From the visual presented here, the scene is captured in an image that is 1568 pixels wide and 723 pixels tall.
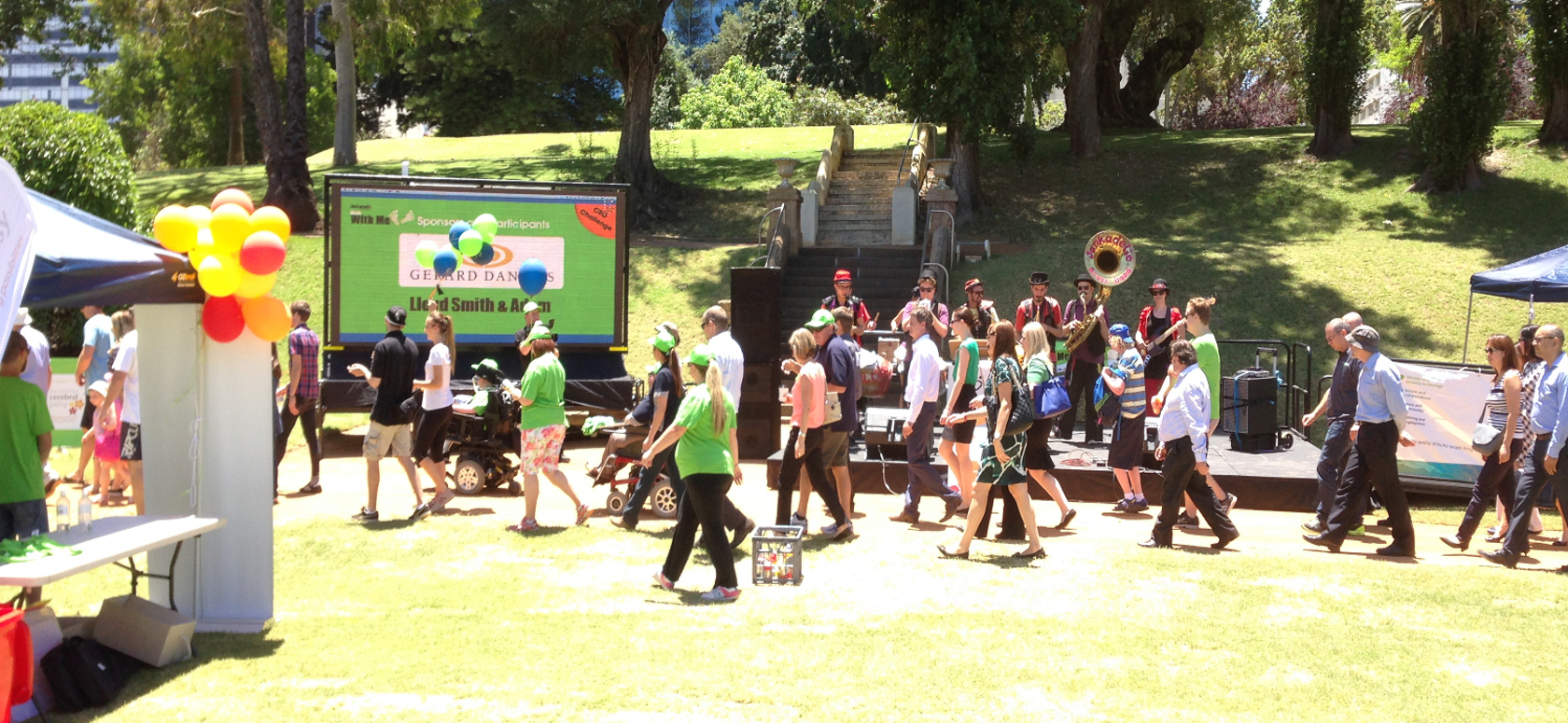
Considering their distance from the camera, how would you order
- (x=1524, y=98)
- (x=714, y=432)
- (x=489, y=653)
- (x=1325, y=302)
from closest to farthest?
(x=489, y=653) → (x=714, y=432) → (x=1325, y=302) → (x=1524, y=98)

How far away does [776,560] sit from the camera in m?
7.70

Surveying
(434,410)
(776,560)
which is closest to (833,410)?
(776,560)

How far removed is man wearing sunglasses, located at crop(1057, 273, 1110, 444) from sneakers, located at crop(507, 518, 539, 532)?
593cm

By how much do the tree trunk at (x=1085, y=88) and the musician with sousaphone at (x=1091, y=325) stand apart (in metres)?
15.3

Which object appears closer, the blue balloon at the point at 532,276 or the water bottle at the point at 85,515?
the water bottle at the point at 85,515

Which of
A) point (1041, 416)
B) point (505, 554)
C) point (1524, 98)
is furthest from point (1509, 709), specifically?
point (1524, 98)

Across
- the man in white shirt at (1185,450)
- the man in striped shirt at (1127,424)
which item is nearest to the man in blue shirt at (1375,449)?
the man in white shirt at (1185,450)

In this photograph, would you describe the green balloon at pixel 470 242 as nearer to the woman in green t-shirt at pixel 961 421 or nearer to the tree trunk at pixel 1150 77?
the woman in green t-shirt at pixel 961 421

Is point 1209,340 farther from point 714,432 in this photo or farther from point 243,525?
point 243,525

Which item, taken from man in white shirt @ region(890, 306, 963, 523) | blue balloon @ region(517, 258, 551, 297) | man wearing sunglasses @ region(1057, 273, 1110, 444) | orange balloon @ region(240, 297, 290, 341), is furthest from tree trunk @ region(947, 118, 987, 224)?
orange balloon @ region(240, 297, 290, 341)

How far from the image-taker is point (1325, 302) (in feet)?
59.7

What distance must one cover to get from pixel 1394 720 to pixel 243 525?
5.85 metres

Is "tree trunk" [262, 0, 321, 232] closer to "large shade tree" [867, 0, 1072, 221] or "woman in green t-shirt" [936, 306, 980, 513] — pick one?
"large shade tree" [867, 0, 1072, 221]

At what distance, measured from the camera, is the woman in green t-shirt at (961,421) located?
30.4 feet
